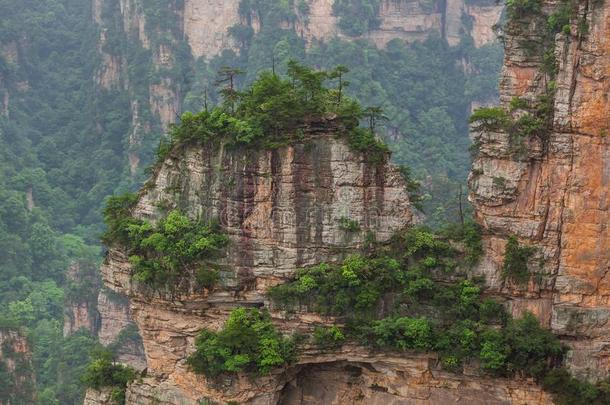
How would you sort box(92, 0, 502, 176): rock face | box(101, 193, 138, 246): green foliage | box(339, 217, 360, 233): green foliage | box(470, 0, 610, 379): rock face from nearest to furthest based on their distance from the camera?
box(470, 0, 610, 379): rock face < box(339, 217, 360, 233): green foliage < box(101, 193, 138, 246): green foliage < box(92, 0, 502, 176): rock face

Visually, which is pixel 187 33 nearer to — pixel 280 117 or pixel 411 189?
pixel 280 117

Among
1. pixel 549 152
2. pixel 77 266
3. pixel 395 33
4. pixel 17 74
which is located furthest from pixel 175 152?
pixel 17 74

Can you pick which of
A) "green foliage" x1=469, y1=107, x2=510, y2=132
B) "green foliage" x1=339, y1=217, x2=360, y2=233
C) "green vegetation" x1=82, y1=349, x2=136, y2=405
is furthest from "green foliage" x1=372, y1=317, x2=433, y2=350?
"green vegetation" x1=82, y1=349, x2=136, y2=405

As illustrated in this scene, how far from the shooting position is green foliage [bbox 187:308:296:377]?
32.9m

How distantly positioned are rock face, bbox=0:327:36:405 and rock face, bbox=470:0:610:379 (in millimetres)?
25181

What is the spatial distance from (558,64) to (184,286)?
12130mm

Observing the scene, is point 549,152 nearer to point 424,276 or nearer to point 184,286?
point 424,276

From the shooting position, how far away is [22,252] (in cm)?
7181

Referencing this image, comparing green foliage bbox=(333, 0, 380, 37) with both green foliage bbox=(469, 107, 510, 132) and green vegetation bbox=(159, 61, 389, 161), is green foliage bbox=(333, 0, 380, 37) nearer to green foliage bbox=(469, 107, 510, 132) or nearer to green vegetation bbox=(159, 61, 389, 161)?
green vegetation bbox=(159, 61, 389, 161)

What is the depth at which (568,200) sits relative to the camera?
3219 centimetres

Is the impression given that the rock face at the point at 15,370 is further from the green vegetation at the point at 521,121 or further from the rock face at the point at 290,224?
the green vegetation at the point at 521,121

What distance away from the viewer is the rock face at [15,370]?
50.4 m

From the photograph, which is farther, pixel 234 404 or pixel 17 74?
pixel 17 74

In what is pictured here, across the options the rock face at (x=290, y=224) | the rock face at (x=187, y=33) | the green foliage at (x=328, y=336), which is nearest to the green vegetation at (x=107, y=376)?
the rock face at (x=290, y=224)
